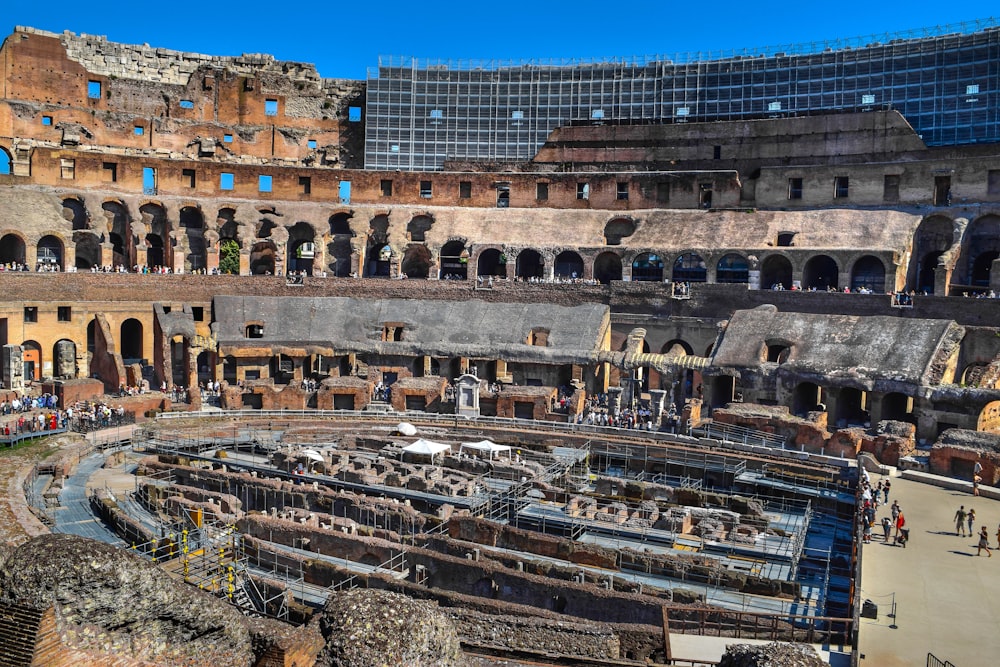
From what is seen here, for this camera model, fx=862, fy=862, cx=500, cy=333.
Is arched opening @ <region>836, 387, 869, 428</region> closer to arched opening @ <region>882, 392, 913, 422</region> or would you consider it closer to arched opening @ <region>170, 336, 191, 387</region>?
arched opening @ <region>882, 392, 913, 422</region>

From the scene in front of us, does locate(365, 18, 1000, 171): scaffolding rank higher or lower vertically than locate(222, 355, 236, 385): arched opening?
higher

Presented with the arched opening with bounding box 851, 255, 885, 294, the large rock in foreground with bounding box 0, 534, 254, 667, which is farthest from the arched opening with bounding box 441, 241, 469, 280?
the large rock in foreground with bounding box 0, 534, 254, 667

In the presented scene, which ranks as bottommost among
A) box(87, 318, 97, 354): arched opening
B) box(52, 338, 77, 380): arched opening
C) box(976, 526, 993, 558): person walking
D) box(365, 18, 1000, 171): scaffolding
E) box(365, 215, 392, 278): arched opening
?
box(976, 526, 993, 558): person walking

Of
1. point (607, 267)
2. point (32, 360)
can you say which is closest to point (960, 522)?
point (607, 267)

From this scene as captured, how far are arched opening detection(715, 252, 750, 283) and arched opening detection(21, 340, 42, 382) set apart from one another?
107ft

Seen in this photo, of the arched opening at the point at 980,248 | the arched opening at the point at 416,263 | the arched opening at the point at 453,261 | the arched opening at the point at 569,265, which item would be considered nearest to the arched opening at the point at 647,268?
the arched opening at the point at 569,265

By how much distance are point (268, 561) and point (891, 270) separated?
31.3m

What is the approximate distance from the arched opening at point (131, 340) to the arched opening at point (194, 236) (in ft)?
15.5

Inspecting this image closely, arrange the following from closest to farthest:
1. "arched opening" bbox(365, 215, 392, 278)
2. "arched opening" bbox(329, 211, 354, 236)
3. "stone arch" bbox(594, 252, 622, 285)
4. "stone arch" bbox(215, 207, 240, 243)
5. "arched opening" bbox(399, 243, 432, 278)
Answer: "stone arch" bbox(215, 207, 240, 243)
"stone arch" bbox(594, 252, 622, 285)
"arched opening" bbox(399, 243, 432, 278)
"arched opening" bbox(365, 215, 392, 278)
"arched opening" bbox(329, 211, 354, 236)

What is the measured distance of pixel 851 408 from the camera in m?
33.8

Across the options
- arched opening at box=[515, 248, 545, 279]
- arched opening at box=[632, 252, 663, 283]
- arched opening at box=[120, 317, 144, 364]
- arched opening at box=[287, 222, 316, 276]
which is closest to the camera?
arched opening at box=[120, 317, 144, 364]

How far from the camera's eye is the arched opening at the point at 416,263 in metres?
49.8

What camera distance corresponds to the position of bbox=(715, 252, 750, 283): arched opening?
43.9 m

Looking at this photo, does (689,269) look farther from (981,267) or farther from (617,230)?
(981,267)
